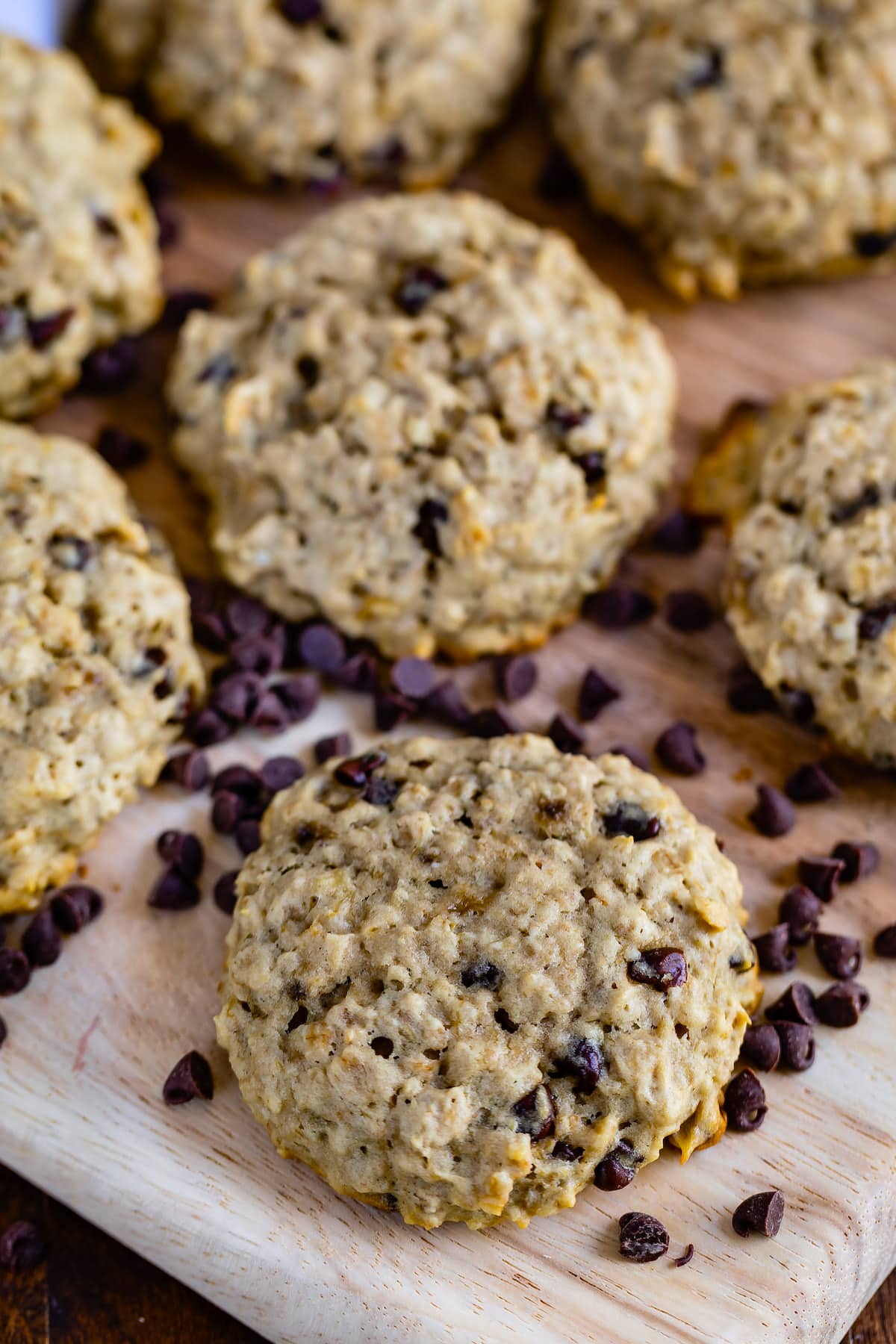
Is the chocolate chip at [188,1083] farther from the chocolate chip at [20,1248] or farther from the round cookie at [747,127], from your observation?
the round cookie at [747,127]

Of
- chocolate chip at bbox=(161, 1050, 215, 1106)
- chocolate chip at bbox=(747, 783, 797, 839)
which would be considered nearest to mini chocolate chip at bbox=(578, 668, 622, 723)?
chocolate chip at bbox=(747, 783, 797, 839)

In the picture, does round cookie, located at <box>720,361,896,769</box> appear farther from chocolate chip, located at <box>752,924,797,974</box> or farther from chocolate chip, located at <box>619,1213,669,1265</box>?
chocolate chip, located at <box>619,1213,669,1265</box>

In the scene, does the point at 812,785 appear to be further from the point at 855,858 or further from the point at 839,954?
the point at 839,954

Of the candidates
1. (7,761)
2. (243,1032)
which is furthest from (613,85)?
(243,1032)

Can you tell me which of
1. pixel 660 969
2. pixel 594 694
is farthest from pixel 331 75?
pixel 660 969

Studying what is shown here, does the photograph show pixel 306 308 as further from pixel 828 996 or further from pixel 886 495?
pixel 828 996
